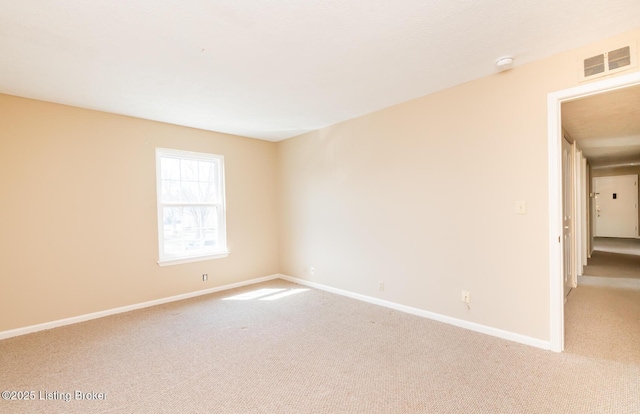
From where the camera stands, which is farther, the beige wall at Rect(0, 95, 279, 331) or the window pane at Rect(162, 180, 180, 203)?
the window pane at Rect(162, 180, 180, 203)

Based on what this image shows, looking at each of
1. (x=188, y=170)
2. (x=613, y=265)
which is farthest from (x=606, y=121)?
(x=188, y=170)

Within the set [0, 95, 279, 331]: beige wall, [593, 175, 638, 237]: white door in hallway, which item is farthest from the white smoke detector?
[593, 175, 638, 237]: white door in hallway

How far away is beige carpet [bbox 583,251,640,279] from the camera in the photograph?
5.05m

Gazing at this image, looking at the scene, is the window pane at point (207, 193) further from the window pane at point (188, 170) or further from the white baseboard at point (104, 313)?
the white baseboard at point (104, 313)

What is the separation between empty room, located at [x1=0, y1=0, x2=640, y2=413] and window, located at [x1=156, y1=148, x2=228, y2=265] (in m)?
0.03

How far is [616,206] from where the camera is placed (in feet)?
31.4

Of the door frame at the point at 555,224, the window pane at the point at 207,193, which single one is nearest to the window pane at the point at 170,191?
the window pane at the point at 207,193

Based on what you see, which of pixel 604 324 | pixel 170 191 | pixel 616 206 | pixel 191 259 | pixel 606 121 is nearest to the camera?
pixel 604 324

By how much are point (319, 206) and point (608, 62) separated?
343 cm

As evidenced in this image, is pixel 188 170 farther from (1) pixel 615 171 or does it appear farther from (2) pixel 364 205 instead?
(1) pixel 615 171

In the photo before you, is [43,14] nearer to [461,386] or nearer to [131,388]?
[131,388]

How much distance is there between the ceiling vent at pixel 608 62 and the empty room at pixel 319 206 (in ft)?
0.06

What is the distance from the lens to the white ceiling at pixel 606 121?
3008 mm

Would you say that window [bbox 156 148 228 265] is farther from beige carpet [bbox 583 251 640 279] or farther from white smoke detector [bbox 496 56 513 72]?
beige carpet [bbox 583 251 640 279]
